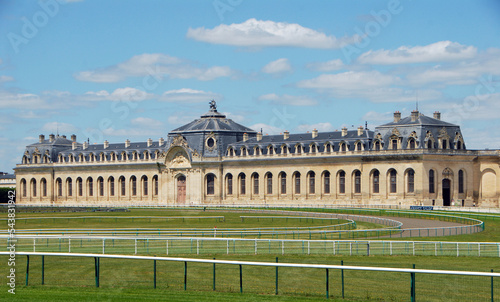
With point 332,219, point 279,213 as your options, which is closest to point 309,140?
point 279,213

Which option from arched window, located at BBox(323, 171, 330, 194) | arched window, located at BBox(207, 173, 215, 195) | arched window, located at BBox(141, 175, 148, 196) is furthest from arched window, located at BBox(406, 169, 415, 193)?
arched window, located at BBox(141, 175, 148, 196)

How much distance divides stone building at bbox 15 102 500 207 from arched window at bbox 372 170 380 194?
0.14 m

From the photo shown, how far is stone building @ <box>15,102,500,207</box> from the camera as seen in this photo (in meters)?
114

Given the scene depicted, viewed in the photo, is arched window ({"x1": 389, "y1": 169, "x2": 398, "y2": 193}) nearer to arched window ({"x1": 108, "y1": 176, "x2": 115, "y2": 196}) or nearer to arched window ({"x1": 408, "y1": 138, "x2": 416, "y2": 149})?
arched window ({"x1": 408, "y1": 138, "x2": 416, "y2": 149})

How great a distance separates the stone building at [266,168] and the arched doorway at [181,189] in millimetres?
163

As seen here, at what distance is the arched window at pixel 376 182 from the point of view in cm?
11739

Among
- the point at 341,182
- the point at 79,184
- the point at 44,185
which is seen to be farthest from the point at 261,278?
the point at 44,185

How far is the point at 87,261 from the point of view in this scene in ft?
119

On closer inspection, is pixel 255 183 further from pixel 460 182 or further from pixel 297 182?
pixel 460 182

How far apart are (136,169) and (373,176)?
4531 centimetres

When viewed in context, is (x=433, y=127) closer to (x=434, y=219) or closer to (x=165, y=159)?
(x=434, y=219)

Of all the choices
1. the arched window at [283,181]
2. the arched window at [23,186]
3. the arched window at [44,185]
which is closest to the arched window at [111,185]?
the arched window at [44,185]

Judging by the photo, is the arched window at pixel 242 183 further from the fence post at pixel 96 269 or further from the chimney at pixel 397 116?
the fence post at pixel 96 269

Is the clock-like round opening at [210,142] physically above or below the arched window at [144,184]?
above
